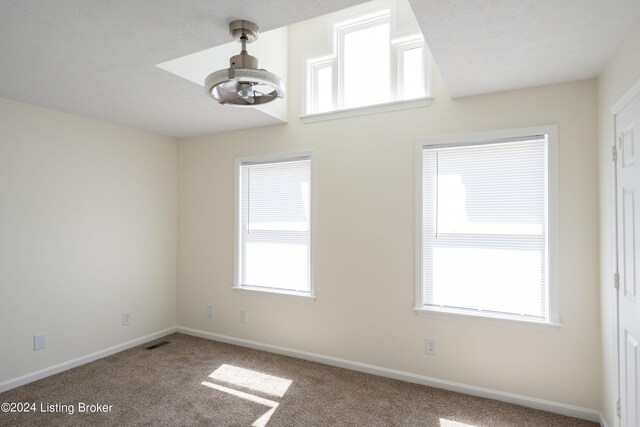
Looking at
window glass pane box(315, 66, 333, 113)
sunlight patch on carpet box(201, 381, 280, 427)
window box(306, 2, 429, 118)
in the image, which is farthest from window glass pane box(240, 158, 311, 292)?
sunlight patch on carpet box(201, 381, 280, 427)

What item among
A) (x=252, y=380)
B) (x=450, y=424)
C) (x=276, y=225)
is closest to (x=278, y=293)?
(x=276, y=225)

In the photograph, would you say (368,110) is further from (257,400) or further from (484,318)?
(257,400)

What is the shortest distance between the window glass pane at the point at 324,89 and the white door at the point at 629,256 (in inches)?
90.4

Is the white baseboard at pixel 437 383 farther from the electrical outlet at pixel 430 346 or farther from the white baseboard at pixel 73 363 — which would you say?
the white baseboard at pixel 73 363

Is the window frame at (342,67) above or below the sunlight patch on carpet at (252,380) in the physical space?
above

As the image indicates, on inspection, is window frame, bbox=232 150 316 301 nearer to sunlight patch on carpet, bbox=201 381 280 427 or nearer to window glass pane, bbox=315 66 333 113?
window glass pane, bbox=315 66 333 113

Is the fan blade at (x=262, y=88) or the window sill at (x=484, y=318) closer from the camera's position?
the fan blade at (x=262, y=88)

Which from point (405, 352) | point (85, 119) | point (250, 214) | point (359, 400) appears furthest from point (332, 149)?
point (85, 119)

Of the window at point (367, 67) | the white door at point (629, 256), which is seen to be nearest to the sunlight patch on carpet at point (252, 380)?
the white door at point (629, 256)

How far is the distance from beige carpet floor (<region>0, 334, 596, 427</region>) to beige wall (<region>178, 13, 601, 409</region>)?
244 millimetres

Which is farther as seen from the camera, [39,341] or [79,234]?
[79,234]

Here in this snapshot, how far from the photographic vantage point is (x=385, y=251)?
317 cm

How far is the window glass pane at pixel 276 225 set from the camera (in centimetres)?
362

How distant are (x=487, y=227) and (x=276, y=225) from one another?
80.0 inches
